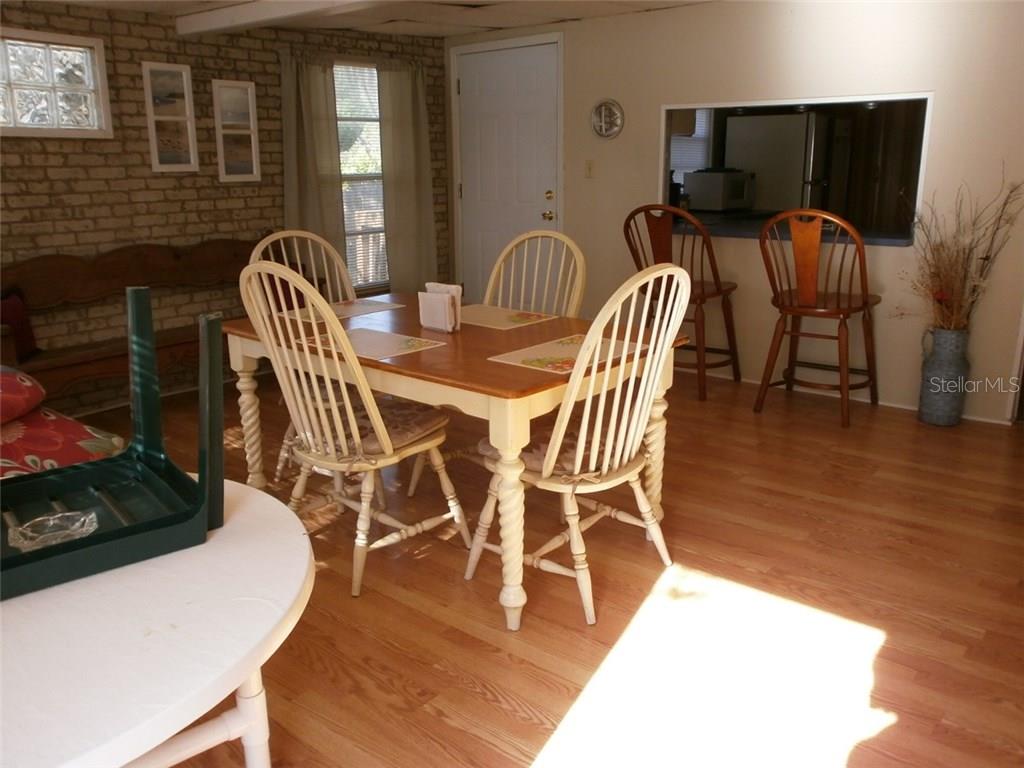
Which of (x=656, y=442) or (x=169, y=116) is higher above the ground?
(x=169, y=116)

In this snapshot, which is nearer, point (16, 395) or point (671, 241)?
point (16, 395)

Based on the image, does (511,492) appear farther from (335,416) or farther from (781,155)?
(781,155)

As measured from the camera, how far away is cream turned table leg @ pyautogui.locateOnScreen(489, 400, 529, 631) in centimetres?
211

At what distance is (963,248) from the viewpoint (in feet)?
12.5

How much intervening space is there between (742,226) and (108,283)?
3.35 meters

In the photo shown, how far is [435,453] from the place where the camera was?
8.59ft

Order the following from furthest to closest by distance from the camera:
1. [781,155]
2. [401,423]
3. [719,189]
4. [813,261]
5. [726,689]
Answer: [719,189], [781,155], [813,261], [401,423], [726,689]

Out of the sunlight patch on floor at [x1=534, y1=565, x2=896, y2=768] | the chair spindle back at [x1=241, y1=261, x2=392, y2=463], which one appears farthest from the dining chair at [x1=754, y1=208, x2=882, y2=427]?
the chair spindle back at [x1=241, y1=261, x2=392, y2=463]

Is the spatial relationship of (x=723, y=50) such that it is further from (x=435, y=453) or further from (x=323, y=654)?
(x=323, y=654)

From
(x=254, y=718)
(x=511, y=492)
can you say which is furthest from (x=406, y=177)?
(x=254, y=718)

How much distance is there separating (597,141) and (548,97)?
0.46 meters

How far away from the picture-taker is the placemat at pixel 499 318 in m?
2.89

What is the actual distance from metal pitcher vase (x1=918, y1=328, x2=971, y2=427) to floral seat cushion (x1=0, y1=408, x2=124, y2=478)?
11.1 feet

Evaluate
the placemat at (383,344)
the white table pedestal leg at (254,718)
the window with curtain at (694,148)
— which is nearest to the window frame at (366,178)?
the window with curtain at (694,148)
